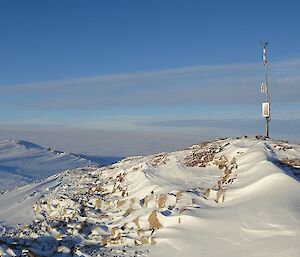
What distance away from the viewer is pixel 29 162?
4478 centimetres

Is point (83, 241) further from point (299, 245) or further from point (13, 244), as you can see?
point (299, 245)

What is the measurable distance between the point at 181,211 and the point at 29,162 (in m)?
37.2

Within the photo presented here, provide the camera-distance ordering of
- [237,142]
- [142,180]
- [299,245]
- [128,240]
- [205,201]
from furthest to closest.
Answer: [237,142]
[142,180]
[205,201]
[128,240]
[299,245]

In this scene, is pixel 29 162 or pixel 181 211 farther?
pixel 29 162

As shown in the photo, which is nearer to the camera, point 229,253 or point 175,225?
point 229,253

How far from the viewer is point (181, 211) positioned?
10.1 metres

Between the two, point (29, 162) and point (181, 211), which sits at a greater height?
point (181, 211)

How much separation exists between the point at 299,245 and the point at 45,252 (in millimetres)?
5773

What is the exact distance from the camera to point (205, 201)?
34.4 ft

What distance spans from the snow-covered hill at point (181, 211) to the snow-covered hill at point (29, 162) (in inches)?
793

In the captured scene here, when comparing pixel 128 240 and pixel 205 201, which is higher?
pixel 205 201

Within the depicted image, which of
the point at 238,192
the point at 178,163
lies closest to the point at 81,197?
the point at 178,163

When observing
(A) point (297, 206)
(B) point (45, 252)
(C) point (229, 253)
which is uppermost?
(A) point (297, 206)

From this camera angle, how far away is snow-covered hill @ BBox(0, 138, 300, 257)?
27.5ft
